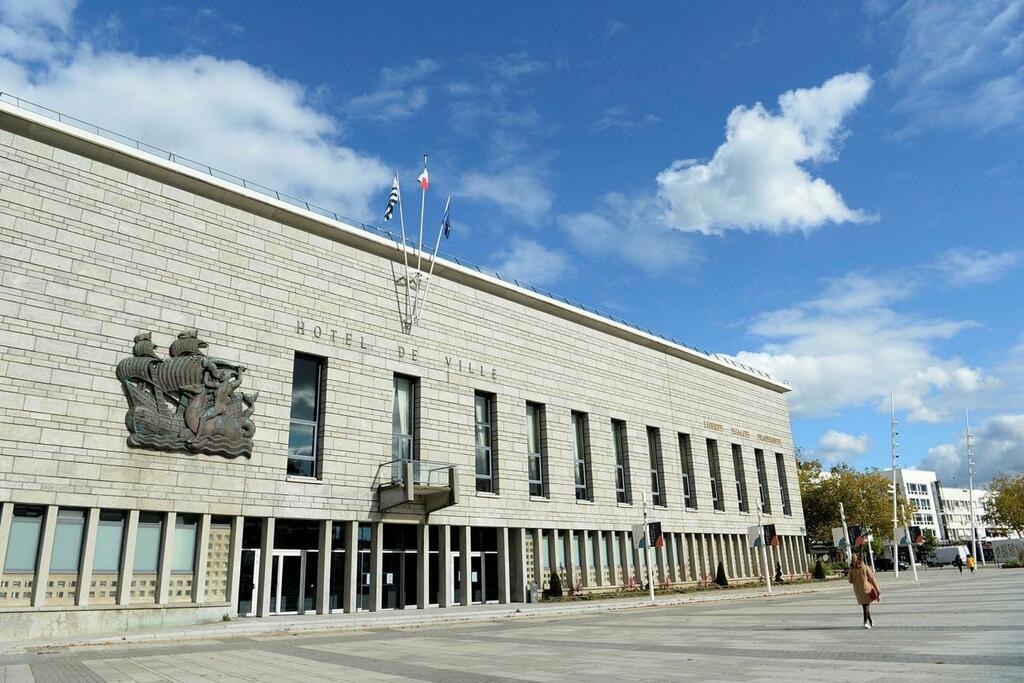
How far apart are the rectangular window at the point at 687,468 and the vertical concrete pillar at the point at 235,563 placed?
2966cm

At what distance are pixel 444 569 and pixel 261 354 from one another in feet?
39.2

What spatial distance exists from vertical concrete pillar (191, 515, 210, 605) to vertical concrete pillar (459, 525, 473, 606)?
11.3 meters

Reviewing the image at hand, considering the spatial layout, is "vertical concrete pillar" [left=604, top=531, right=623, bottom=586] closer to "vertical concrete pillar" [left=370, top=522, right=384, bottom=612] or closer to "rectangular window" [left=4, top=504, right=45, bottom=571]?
"vertical concrete pillar" [left=370, top=522, right=384, bottom=612]

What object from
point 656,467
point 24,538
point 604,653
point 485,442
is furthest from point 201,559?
point 656,467

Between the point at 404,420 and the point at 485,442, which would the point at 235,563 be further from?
the point at 485,442

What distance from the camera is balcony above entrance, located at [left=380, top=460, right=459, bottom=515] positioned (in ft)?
90.5

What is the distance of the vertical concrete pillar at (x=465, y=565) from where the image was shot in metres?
31.1

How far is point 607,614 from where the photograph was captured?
27.5m

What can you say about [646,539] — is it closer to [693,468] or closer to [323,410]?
[693,468]

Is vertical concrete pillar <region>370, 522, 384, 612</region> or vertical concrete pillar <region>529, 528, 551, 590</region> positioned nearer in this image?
vertical concrete pillar <region>370, 522, 384, 612</region>

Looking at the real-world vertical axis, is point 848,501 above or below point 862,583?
above

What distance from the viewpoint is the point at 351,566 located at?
27.2 metres

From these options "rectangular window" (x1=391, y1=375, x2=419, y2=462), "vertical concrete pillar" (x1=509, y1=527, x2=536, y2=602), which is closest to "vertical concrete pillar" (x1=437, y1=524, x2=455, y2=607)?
"rectangular window" (x1=391, y1=375, x2=419, y2=462)

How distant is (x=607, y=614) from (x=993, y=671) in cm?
1913
